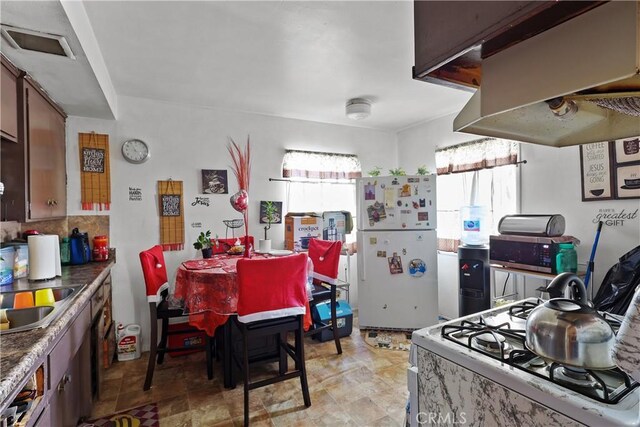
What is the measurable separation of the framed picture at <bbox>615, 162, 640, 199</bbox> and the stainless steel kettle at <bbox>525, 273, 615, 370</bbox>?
2.22 m

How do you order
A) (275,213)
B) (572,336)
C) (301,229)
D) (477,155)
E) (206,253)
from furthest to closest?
(275,213), (301,229), (477,155), (206,253), (572,336)

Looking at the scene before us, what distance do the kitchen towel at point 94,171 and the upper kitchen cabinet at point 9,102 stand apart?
1.10m

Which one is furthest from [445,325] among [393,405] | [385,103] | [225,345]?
[385,103]

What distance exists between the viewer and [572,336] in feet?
2.52

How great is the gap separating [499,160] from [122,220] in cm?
380

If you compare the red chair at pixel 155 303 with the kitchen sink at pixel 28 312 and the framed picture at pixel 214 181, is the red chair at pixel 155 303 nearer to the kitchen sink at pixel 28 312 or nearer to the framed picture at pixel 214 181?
the kitchen sink at pixel 28 312

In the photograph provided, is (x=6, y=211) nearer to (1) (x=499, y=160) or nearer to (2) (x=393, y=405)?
(2) (x=393, y=405)

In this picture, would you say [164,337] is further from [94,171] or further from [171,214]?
[94,171]

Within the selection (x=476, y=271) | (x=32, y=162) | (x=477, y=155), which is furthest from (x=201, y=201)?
(x=477, y=155)

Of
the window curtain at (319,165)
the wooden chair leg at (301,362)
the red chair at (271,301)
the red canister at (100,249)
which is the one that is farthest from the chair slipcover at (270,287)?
the window curtain at (319,165)

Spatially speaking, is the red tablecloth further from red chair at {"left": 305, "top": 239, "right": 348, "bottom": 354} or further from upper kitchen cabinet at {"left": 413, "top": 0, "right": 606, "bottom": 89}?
upper kitchen cabinet at {"left": 413, "top": 0, "right": 606, "bottom": 89}

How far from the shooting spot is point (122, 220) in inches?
120

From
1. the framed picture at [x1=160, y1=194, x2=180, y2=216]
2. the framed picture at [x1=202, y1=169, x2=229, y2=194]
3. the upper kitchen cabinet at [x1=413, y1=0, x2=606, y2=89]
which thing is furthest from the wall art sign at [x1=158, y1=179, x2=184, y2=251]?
the upper kitchen cabinet at [x1=413, y1=0, x2=606, y2=89]

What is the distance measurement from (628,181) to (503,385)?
8.13 feet
